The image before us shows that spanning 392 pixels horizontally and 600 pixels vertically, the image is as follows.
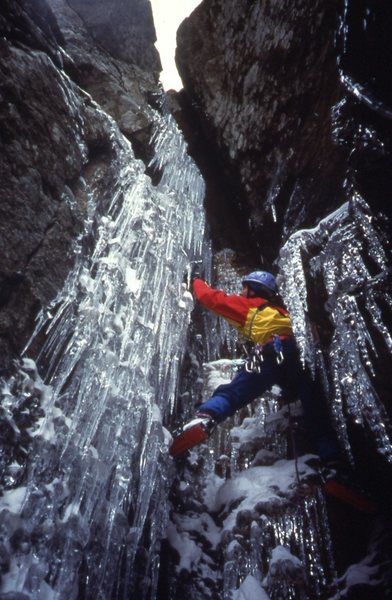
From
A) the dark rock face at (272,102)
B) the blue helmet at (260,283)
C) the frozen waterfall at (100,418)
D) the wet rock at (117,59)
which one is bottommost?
the frozen waterfall at (100,418)

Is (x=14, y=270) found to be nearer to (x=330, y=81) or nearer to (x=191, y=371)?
(x=191, y=371)

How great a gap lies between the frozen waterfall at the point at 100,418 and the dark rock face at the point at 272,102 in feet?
5.07

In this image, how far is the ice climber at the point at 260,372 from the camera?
367 cm

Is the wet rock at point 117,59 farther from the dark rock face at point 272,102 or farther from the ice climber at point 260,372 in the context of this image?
the ice climber at point 260,372

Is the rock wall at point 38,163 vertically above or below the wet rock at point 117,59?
below

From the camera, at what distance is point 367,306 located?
3621 mm

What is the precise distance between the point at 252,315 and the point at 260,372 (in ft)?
1.93

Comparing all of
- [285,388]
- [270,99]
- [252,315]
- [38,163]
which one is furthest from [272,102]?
[285,388]

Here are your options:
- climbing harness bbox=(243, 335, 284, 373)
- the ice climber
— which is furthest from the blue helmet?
climbing harness bbox=(243, 335, 284, 373)

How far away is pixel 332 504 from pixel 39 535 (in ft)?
7.71

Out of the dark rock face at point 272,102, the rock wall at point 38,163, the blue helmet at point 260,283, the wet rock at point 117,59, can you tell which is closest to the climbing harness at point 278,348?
the blue helmet at point 260,283

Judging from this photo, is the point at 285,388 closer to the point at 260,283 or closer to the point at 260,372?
the point at 260,372

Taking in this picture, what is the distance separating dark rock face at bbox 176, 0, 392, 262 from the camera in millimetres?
4203

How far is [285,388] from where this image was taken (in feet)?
14.1
